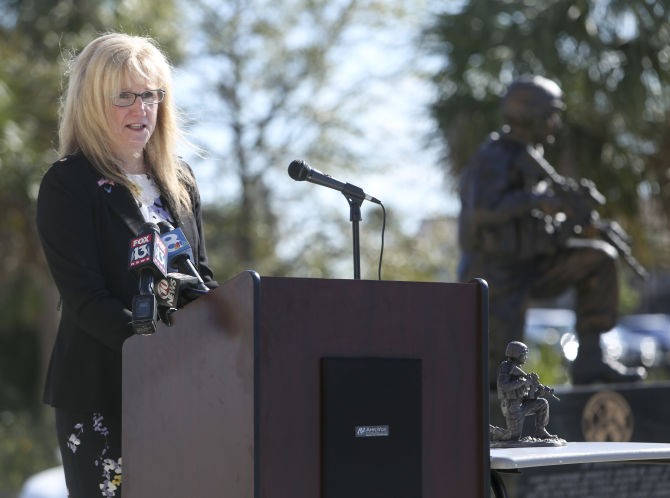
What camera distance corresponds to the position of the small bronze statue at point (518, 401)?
2.99 meters

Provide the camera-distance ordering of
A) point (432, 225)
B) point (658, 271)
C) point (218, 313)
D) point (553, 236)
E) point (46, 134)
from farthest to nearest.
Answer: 1. point (432, 225)
2. point (658, 271)
3. point (46, 134)
4. point (553, 236)
5. point (218, 313)

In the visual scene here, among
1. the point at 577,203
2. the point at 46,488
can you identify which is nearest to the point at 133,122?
the point at 46,488

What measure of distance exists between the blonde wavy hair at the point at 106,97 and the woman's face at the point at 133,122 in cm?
1

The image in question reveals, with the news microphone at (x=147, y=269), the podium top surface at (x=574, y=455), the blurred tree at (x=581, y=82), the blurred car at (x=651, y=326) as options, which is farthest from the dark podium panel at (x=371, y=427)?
the blurred car at (x=651, y=326)

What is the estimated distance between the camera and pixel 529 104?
22.1 feet

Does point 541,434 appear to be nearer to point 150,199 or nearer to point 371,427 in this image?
point 371,427

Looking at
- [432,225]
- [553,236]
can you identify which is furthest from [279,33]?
[553,236]

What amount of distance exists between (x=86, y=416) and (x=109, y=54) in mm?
808

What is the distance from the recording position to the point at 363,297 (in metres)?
2.34

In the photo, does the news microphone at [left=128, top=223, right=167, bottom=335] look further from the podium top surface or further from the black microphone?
the podium top surface

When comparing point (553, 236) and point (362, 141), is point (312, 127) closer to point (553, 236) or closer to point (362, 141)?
point (362, 141)

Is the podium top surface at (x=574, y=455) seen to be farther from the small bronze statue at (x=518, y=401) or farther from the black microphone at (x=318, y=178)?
the black microphone at (x=318, y=178)

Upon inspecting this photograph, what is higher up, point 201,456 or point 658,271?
point 658,271

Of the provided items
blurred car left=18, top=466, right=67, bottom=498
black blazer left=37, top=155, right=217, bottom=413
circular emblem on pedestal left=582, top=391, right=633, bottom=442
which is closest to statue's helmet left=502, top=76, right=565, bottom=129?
circular emblem on pedestal left=582, top=391, right=633, bottom=442
